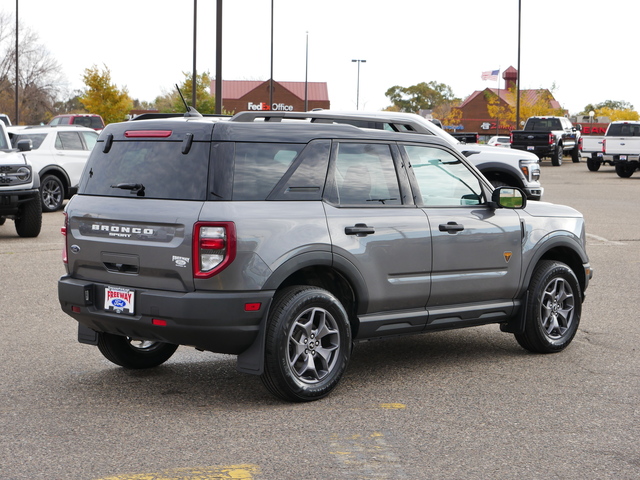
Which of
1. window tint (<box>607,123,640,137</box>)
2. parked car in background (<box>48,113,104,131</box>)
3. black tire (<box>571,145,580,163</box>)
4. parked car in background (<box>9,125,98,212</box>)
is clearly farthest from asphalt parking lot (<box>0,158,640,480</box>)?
black tire (<box>571,145,580,163</box>)

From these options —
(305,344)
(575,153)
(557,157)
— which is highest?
(575,153)

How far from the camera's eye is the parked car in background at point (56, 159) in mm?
19875

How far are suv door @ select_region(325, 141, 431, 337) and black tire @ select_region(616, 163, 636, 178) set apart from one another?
31842mm

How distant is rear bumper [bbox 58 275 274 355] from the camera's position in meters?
5.39

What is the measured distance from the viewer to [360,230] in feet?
19.7

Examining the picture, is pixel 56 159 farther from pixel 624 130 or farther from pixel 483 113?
pixel 483 113

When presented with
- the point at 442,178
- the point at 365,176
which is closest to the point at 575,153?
the point at 442,178

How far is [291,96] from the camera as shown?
96000mm

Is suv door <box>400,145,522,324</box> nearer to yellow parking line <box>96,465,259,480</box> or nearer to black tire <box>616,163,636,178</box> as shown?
yellow parking line <box>96,465,259,480</box>

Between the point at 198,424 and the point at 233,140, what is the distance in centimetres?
169

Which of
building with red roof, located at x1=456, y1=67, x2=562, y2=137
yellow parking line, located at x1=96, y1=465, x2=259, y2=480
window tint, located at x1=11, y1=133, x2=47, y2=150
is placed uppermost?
building with red roof, located at x1=456, y1=67, x2=562, y2=137

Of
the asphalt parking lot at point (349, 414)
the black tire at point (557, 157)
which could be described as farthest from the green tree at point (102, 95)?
the asphalt parking lot at point (349, 414)

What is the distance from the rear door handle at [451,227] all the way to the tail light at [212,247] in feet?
5.80

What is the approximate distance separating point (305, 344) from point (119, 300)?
1176mm
